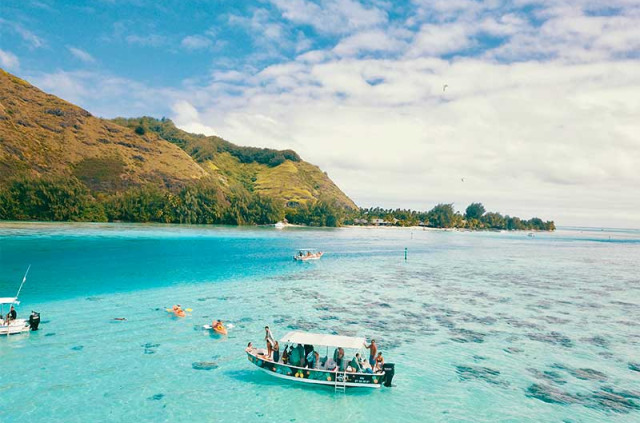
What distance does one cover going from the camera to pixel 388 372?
28.7 m

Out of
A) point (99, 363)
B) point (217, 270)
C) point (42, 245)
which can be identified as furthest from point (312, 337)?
point (42, 245)

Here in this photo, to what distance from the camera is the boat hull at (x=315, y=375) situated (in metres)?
28.6

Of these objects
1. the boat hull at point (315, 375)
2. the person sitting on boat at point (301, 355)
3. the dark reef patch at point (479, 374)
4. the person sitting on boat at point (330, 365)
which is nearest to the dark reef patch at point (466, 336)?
the dark reef patch at point (479, 374)

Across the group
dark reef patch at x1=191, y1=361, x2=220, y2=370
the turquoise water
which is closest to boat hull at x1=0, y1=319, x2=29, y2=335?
the turquoise water

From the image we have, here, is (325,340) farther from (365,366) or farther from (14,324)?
(14,324)

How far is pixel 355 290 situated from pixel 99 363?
136 ft

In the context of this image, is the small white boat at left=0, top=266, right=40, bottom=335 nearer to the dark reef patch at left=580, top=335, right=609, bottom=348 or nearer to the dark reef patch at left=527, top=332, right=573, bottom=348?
the dark reef patch at left=527, top=332, right=573, bottom=348

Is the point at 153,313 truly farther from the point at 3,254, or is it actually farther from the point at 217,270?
the point at 3,254

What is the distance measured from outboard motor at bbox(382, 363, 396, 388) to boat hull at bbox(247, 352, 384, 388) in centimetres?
34

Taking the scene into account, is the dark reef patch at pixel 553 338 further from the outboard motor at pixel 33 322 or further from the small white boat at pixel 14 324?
the small white boat at pixel 14 324

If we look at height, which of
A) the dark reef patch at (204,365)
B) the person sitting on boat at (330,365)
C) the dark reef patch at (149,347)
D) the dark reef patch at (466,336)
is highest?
the person sitting on boat at (330,365)

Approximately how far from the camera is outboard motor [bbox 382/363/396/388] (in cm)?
2861

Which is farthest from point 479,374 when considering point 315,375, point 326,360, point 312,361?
point 312,361

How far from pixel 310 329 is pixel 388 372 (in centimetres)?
1376
